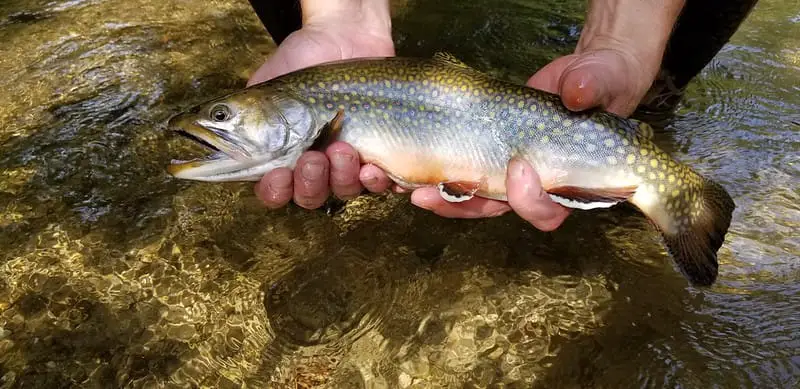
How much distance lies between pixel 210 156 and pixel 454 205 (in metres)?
1.39

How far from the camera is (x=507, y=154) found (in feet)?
10.1

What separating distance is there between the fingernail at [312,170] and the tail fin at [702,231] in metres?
1.86

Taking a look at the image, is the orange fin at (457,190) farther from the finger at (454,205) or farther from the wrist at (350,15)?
the wrist at (350,15)

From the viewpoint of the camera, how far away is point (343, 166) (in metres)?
3.17

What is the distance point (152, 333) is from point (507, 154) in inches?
96.4

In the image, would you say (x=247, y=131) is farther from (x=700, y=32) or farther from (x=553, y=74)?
(x=700, y=32)

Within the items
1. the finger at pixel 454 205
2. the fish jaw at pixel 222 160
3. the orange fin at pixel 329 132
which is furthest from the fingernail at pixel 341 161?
the finger at pixel 454 205

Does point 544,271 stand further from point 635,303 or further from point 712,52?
point 712,52

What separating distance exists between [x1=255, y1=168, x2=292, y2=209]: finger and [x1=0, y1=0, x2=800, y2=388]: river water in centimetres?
87

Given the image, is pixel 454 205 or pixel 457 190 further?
pixel 454 205

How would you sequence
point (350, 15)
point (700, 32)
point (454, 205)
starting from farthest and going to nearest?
point (700, 32)
point (350, 15)
point (454, 205)

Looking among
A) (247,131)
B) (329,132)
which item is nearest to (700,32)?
(329,132)

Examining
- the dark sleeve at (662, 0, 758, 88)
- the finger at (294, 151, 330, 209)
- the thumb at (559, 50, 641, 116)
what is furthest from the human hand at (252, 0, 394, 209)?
the dark sleeve at (662, 0, 758, 88)

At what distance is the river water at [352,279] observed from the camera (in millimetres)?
3443
